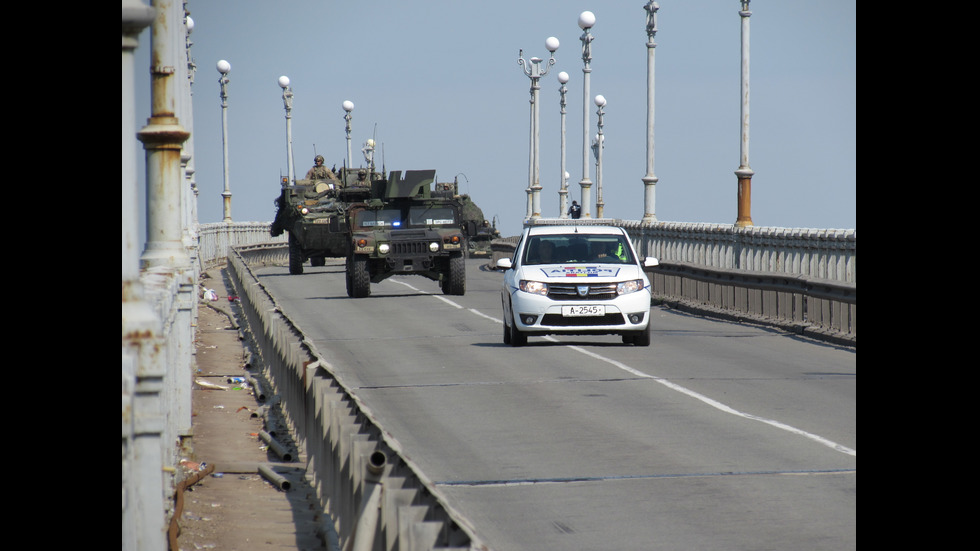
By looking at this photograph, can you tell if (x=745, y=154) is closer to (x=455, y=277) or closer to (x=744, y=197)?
(x=744, y=197)

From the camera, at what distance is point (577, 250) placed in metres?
20.1

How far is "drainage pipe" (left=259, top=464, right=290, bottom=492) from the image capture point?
10109mm

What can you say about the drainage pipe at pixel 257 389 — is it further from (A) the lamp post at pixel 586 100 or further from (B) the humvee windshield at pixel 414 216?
(A) the lamp post at pixel 586 100

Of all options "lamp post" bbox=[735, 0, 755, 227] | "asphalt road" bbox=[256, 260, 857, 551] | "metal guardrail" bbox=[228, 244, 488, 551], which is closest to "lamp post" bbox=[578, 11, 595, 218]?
"lamp post" bbox=[735, 0, 755, 227]

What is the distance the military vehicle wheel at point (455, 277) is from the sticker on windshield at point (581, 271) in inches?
453

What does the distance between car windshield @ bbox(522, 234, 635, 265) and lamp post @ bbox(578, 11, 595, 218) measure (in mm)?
26676

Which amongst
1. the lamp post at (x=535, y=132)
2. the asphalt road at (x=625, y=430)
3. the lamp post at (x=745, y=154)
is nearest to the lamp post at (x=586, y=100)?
the lamp post at (x=535, y=132)

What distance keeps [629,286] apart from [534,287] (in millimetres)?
1257

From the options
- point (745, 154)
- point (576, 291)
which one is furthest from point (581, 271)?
point (745, 154)

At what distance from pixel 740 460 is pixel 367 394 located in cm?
522
